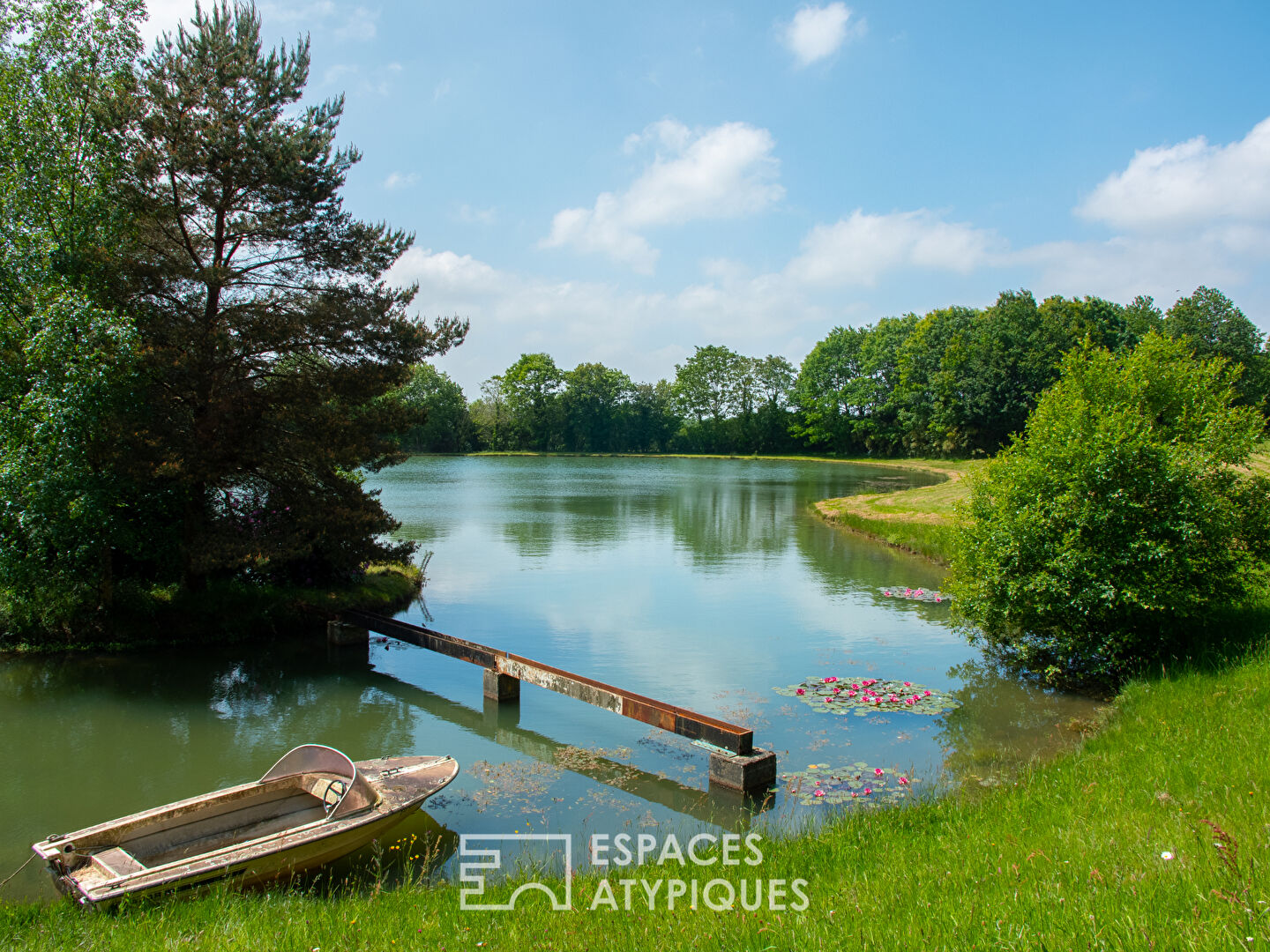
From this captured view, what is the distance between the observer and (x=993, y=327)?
79.9 m

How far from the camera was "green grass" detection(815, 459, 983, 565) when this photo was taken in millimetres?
28148

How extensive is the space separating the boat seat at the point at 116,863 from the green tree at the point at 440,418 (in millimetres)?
100524

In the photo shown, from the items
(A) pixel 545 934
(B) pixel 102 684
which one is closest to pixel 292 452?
(B) pixel 102 684

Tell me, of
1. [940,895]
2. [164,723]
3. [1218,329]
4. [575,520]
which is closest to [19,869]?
[164,723]

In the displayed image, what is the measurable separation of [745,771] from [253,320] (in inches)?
518

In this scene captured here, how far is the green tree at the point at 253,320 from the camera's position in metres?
14.9

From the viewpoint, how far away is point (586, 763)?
10172 millimetres

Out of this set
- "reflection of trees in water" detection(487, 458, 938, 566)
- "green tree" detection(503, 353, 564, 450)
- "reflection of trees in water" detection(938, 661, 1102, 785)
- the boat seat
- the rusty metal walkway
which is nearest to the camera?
the boat seat

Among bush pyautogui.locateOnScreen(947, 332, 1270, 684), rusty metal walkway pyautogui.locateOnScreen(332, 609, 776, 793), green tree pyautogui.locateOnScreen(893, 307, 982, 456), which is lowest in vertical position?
rusty metal walkway pyautogui.locateOnScreen(332, 609, 776, 793)

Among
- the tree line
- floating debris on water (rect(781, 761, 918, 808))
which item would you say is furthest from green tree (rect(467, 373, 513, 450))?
floating debris on water (rect(781, 761, 918, 808))

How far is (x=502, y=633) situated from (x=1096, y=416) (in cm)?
1204

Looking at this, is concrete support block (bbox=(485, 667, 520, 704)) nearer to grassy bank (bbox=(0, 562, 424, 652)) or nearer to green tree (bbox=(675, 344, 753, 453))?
grassy bank (bbox=(0, 562, 424, 652))

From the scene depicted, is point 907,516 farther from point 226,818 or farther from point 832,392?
point 832,392

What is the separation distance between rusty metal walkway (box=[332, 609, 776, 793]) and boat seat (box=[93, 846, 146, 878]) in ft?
18.6
